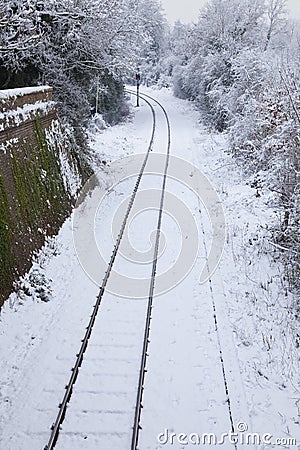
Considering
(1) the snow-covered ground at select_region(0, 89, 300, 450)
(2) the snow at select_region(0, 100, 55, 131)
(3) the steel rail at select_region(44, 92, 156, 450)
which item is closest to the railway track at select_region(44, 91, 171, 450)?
(3) the steel rail at select_region(44, 92, 156, 450)

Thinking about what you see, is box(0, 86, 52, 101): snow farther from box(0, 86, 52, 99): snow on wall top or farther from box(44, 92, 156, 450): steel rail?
box(44, 92, 156, 450): steel rail

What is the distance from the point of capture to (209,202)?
52.6 feet

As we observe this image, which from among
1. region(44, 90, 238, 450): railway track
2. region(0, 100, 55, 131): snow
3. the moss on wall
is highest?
region(0, 100, 55, 131): snow

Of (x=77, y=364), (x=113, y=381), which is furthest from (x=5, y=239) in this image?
(x=113, y=381)

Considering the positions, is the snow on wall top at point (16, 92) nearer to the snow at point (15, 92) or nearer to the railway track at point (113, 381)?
the snow at point (15, 92)

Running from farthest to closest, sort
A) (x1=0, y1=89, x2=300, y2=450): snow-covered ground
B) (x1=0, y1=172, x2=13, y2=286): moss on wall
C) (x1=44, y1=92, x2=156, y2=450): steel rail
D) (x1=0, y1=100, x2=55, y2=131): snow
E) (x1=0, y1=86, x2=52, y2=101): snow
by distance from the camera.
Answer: (x1=0, y1=86, x2=52, y2=101): snow → (x1=0, y1=100, x2=55, y2=131): snow → (x1=0, y1=172, x2=13, y2=286): moss on wall → (x1=0, y1=89, x2=300, y2=450): snow-covered ground → (x1=44, y1=92, x2=156, y2=450): steel rail

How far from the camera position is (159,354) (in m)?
7.37

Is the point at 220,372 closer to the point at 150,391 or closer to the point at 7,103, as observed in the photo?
the point at 150,391

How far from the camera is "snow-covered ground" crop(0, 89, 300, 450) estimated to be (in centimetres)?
595

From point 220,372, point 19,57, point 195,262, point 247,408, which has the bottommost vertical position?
point 247,408

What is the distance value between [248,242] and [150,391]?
6.86 meters

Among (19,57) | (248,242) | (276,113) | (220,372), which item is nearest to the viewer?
(220,372)

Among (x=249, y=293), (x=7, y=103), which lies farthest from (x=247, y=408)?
(x=7, y=103)

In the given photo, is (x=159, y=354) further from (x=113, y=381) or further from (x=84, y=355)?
(x=84, y=355)
